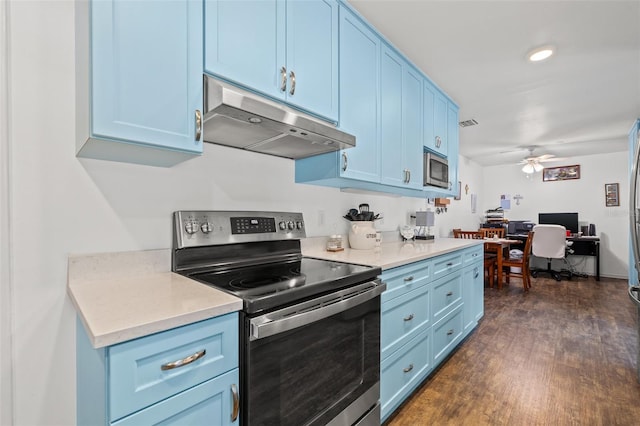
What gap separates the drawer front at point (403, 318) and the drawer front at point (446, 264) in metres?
0.18

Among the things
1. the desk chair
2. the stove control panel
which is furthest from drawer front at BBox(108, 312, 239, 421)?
the desk chair

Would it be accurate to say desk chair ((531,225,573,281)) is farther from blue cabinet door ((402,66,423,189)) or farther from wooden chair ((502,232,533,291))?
blue cabinet door ((402,66,423,189))

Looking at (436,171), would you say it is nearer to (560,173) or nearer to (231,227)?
(231,227)

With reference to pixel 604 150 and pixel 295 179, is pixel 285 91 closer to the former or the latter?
pixel 295 179

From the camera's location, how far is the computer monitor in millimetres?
5898

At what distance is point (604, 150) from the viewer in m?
5.46

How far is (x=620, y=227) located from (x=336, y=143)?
265 inches

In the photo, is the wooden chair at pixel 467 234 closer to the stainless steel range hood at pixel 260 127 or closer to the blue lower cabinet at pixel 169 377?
the stainless steel range hood at pixel 260 127

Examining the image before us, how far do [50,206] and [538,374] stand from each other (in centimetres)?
308

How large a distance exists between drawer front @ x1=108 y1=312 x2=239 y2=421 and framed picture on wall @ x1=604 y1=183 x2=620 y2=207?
7.39 m

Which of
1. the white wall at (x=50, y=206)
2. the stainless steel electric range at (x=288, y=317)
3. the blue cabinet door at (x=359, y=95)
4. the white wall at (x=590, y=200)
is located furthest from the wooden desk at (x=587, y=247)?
the white wall at (x=50, y=206)

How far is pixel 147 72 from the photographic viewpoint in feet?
3.43

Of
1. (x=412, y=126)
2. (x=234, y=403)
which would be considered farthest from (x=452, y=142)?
(x=234, y=403)

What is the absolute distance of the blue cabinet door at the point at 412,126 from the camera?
2.42 meters
